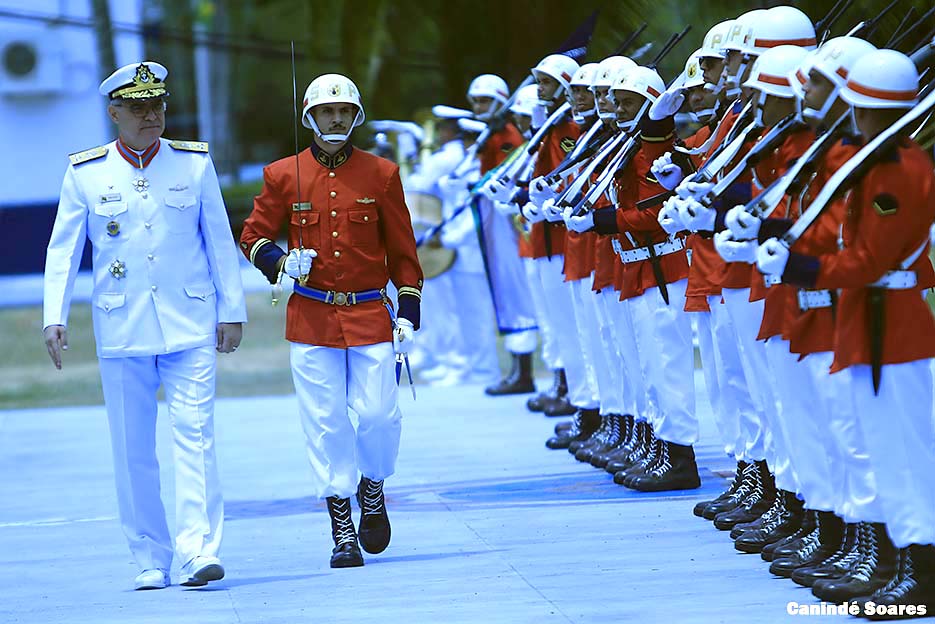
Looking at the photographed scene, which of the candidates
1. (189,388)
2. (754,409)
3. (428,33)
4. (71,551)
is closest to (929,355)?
(754,409)

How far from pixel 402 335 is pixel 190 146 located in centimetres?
128

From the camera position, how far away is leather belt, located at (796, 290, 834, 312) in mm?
6949

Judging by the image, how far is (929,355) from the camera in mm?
6562

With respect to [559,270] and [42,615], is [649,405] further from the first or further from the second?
[42,615]

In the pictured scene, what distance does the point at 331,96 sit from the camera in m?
8.30

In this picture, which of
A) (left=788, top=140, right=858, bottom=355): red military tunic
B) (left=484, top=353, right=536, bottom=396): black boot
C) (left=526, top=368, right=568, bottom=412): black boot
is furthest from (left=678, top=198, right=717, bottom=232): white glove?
(left=484, top=353, right=536, bottom=396): black boot

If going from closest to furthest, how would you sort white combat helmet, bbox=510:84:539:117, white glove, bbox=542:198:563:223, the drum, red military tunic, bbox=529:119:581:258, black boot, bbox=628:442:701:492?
1. black boot, bbox=628:442:701:492
2. white glove, bbox=542:198:563:223
3. red military tunic, bbox=529:119:581:258
4. white combat helmet, bbox=510:84:539:117
5. the drum

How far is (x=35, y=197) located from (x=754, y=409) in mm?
22602

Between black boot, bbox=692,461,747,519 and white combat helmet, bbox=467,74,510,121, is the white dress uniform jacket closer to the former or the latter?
black boot, bbox=692,461,747,519

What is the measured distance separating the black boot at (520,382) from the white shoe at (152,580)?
6964 millimetres

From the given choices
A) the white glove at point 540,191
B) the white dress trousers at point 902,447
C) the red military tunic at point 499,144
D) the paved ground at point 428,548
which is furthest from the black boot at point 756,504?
the red military tunic at point 499,144

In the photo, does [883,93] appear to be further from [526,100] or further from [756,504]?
[526,100]

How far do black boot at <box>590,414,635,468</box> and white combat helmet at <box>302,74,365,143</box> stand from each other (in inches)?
128

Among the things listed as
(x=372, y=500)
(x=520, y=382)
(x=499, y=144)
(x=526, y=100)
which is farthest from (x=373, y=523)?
(x=520, y=382)
